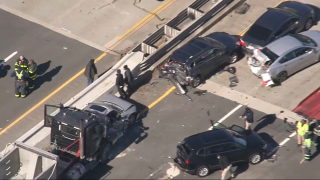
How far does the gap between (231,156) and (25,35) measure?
15.0 meters

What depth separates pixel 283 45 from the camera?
33656 mm

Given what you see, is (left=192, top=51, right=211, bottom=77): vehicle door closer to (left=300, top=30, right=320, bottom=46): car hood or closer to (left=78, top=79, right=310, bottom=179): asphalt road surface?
(left=78, top=79, right=310, bottom=179): asphalt road surface

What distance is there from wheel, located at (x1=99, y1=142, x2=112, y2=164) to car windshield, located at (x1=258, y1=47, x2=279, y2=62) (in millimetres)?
8018

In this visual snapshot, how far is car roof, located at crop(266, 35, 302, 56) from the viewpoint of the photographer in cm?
3341

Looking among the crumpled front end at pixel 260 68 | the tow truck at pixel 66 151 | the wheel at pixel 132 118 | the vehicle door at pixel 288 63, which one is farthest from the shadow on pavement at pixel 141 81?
the vehicle door at pixel 288 63

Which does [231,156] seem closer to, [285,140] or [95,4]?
[285,140]

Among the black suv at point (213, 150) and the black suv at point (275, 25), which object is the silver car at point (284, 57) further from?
the black suv at point (213, 150)

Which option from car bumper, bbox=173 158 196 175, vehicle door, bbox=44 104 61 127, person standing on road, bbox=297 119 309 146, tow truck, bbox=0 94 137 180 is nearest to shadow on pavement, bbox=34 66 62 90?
vehicle door, bbox=44 104 61 127

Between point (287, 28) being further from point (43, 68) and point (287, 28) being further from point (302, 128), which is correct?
point (43, 68)

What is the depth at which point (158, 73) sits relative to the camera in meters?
35.2

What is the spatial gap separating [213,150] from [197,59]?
19.7 feet

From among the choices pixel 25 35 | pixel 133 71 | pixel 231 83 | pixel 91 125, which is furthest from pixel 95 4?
pixel 91 125

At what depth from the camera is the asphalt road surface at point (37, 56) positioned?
3547 centimetres

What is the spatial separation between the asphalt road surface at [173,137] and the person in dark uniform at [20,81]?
17.3ft
